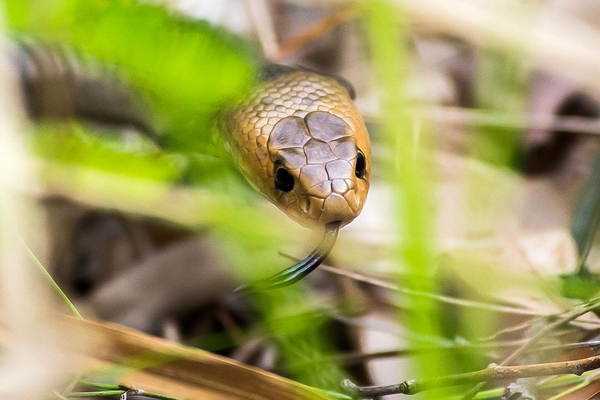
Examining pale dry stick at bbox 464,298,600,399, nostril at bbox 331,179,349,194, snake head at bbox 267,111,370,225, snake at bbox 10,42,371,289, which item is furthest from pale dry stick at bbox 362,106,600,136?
pale dry stick at bbox 464,298,600,399

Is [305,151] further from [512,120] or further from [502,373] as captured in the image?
[512,120]

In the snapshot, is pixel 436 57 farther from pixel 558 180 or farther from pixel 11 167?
pixel 11 167

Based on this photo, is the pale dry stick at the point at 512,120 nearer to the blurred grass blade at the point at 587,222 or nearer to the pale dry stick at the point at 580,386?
the blurred grass blade at the point at 587,222

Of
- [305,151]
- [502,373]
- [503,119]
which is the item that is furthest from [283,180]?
[503,119]

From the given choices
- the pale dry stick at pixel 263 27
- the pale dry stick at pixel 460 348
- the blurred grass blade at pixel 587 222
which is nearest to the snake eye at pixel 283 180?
the pale dry stick at pixel 460 348

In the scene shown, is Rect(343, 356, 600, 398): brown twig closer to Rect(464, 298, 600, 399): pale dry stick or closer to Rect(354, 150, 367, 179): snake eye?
Rect(464, 298, 600, 399): pale dry stick
